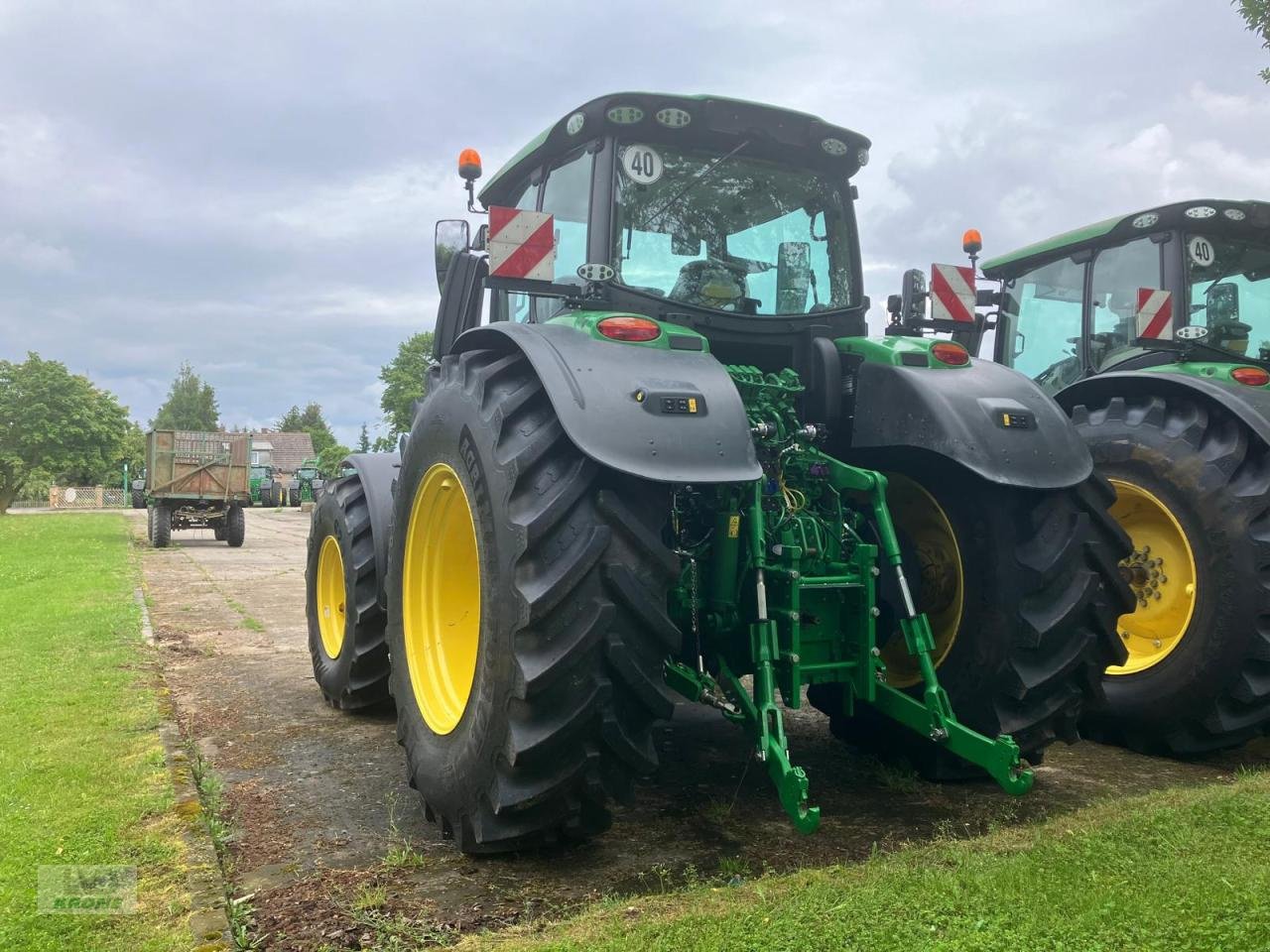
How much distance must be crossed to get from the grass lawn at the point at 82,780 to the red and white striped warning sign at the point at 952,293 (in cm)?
382

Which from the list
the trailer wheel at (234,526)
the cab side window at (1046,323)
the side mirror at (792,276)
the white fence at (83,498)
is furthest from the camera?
the white fence at (83,498)

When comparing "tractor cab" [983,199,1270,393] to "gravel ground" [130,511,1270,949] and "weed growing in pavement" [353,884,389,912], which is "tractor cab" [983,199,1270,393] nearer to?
"gravel ground" [130,511,1270,949]

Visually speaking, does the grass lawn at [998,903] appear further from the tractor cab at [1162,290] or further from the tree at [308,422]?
the tree at [308,422]

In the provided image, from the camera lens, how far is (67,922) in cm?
280

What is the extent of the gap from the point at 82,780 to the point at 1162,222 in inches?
247

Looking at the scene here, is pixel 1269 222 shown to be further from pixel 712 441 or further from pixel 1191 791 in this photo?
pixel 712 441

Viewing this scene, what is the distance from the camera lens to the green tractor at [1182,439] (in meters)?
4.72

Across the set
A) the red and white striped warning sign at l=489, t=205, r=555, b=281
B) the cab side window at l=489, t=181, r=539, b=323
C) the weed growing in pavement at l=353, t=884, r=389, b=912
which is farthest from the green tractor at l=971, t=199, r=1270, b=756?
the weed growing in pavement at l=353, t=884, r=389, b=912

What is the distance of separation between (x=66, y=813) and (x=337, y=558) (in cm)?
266

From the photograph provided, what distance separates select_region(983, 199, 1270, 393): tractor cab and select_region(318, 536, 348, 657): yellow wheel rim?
4326mm

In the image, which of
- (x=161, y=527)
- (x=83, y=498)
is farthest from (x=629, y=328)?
(x=83, y=498)

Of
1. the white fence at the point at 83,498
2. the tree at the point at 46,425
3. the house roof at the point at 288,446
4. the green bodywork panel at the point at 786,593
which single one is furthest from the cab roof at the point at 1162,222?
the house roof at the point at 288,446

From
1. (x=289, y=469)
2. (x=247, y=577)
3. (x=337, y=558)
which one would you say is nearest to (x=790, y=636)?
(x=337, y=558)

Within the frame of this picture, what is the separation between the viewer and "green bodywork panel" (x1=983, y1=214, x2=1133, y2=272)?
627 cm
